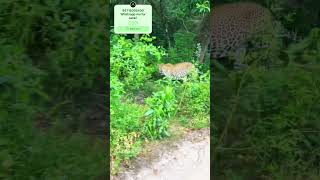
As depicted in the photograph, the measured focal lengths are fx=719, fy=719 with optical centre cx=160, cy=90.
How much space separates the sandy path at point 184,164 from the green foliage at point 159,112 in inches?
4.4

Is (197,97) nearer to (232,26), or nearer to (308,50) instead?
(232,26)

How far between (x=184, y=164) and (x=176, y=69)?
1.76 feet

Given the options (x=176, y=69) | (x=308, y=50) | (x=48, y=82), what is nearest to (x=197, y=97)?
(x=176, y=69)

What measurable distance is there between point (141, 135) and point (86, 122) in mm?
329

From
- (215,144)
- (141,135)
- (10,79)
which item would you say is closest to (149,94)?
(141,135)

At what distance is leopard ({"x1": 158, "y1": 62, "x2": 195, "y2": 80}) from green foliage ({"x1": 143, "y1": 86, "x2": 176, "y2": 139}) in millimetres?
81

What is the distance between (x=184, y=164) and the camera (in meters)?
4.04

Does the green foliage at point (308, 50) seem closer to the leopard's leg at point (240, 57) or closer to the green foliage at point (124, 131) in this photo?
the leopard's leg at point (240, 57)

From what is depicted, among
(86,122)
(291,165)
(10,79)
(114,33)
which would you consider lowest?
(291,165)

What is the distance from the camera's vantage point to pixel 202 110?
403 centimetres

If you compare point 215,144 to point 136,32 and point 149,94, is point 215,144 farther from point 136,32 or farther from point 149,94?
point 136,32

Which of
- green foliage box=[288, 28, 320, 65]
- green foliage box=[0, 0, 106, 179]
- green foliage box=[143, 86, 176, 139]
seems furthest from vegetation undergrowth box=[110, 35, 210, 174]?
green foliage box=[288, 28, 320, 65]

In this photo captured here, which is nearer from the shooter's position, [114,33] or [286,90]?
[114,33]

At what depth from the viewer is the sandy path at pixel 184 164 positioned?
4.03 meters
